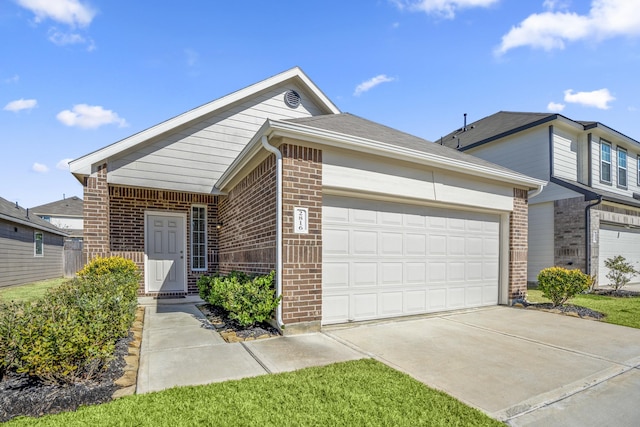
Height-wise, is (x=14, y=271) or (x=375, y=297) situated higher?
(x=375, y=297)

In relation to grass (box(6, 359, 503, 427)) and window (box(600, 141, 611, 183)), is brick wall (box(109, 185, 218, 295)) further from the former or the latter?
window (box(600, 141, 611, 183))

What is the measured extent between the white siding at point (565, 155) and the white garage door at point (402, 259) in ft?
22.1

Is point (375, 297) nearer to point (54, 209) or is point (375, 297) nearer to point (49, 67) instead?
point (49, 67)

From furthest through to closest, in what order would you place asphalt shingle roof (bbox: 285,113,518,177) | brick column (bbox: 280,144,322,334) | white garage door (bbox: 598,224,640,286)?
white garage door (bbox: 598,224,640,286)
asphalt shingle roof (bbox: 285,113,518,177)
brick column (bbox: 280,144,322,334)

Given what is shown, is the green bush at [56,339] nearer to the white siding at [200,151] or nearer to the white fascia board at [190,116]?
the white fascia board at [190,116]

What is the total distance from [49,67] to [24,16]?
1.76 metres

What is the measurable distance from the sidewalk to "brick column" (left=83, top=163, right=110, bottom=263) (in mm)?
3152

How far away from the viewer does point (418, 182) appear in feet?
21.3

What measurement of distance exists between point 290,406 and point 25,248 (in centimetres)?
1896

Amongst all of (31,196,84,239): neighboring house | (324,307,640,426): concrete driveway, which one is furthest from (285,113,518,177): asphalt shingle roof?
(31,196,84,239): neighboring house

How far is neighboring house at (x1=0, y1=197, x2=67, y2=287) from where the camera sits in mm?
13734

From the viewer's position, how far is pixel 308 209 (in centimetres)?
534

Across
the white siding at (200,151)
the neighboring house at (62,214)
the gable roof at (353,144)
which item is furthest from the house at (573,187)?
the neighboring house at (62,214)

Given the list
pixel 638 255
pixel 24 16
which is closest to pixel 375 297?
pixel 24 16
